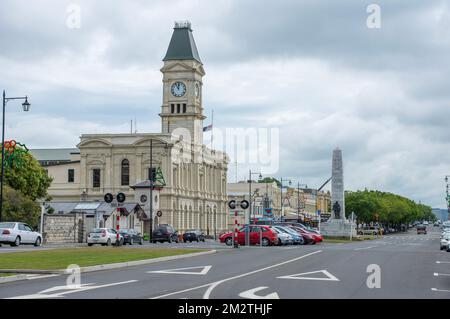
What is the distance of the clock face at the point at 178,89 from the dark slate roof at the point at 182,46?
13.6 feet

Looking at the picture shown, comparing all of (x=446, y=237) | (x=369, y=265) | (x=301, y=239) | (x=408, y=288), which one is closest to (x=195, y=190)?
(x=301, y=239)

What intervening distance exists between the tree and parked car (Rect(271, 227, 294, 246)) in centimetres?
2818

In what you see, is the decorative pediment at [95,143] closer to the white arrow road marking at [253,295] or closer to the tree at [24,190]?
the tree at [24,190]

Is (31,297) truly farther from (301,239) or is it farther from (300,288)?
(301,239)

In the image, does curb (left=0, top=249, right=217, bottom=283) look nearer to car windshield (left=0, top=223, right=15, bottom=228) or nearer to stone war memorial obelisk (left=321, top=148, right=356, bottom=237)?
car windshield (left=0, top=223, right=15, bottom=228)

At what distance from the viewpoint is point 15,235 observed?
4344 centimetres

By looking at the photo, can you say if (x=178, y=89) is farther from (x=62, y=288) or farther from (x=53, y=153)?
(x=62, y=288)

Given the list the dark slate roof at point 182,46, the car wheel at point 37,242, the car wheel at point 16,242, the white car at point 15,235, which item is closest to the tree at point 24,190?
the car wheel at point 37,242

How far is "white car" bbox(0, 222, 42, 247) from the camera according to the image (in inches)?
1695

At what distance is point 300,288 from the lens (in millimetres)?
18141
